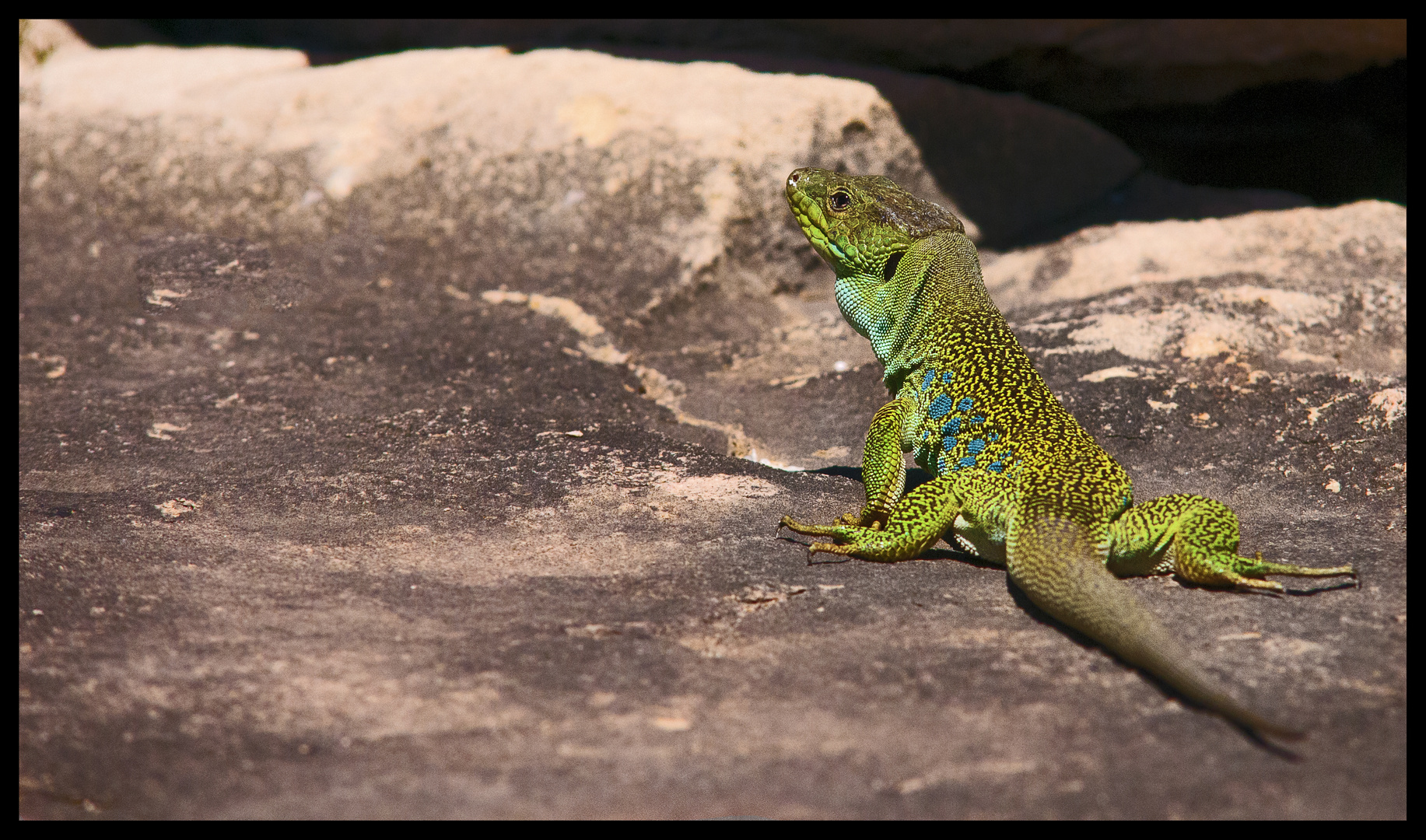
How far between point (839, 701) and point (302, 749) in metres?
1.43

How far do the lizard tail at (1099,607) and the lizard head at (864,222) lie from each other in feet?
5.93

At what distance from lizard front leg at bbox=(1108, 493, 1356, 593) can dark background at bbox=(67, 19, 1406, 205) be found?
505cm

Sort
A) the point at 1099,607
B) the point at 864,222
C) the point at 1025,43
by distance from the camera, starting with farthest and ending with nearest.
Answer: the point at 1025,43 → the point at 864,222 → the point at 1099,607

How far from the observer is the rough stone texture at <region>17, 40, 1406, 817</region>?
2.90 metres

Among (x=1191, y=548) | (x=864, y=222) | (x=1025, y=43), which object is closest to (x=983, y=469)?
(x=1191, y=548)

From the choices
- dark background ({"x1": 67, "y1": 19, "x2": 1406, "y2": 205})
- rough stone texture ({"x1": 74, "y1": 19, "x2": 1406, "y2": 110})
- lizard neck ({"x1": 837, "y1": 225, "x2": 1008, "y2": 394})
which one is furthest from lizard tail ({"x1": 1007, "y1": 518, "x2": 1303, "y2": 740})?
rough stone texture ({"x1": 74, "y1": 19, "x2": 1406, "y2": 110})

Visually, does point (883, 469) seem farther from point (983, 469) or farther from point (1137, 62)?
point (1137, 62)

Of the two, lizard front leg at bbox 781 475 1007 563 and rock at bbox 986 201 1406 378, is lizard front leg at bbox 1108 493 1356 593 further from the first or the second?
rock at bbox 986 201 1406 378

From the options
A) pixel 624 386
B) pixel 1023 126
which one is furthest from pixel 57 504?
pixel 1023 126

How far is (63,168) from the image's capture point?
7.70 meters

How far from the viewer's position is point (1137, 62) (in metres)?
8.98

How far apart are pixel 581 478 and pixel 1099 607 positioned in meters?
2.30

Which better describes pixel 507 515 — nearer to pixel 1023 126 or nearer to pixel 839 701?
pixel 839 701

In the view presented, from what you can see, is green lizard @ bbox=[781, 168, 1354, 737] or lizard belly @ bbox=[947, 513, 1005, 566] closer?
green lizard @ bbox=[781, 168, 1354, 737]
